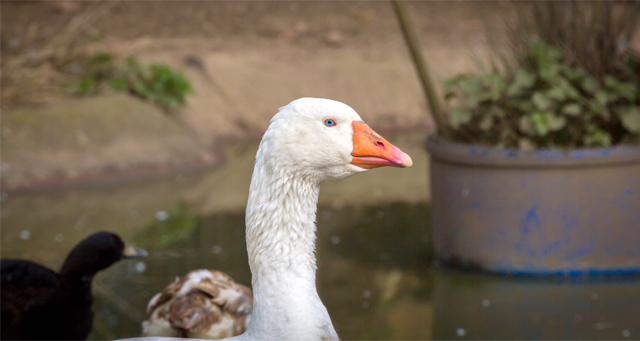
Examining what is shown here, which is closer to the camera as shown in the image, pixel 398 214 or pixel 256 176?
pixel 256 176

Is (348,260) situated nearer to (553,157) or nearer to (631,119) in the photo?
(553,157)

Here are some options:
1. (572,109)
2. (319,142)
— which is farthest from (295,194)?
(572,109)

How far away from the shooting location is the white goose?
2236mm

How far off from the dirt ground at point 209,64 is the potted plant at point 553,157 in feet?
3.09

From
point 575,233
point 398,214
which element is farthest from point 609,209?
point 398,214

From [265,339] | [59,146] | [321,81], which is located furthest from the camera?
[321,81]

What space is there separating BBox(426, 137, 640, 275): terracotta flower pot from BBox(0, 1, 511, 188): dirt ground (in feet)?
4.67

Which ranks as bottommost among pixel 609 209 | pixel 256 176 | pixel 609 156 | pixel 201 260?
pixel 201 260

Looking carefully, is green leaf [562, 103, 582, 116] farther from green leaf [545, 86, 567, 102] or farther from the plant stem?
the plant stem

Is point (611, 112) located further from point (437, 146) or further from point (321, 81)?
point (321, 81)

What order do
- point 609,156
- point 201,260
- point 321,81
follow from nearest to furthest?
point 609,156, point 201,260, point 321,81

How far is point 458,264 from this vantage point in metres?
4.64

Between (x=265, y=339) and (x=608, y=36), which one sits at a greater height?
(x=608, y=36)

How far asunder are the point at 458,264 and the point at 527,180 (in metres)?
0.76
